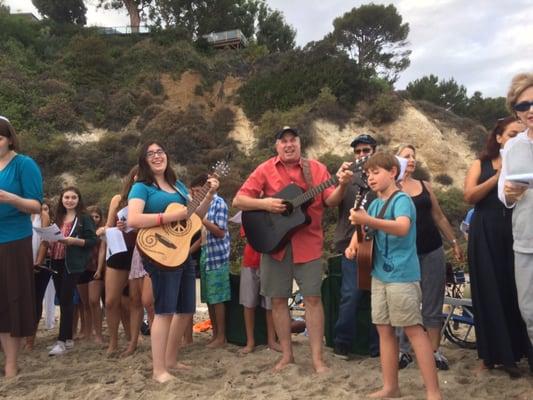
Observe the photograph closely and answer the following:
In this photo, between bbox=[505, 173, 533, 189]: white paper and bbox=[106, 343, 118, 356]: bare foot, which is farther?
bbox=[106, 343, 118, 356]: bare foot

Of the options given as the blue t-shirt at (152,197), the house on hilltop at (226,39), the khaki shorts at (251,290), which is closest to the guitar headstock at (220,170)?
the blue t-shirt at (152,197)

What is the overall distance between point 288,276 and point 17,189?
92.7 inches

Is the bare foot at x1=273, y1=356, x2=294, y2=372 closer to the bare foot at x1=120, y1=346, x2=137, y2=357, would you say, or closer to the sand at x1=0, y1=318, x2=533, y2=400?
the sand at x1=0, y1=318, x2=533, y2=400

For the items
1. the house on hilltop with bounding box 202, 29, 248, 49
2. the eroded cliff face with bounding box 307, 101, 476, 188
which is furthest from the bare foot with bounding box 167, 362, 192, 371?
the house on hilltop with bounding box 202, 29, 248, 49

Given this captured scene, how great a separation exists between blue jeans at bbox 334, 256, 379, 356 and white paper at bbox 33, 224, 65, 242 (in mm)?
2767

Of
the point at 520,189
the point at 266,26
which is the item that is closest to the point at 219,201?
the point at 520,189

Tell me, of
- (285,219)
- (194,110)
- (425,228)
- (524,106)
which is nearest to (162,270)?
(285,219)

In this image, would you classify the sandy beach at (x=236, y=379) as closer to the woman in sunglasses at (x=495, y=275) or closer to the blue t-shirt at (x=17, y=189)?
the woman in sunglasses at (x=495, y=275)

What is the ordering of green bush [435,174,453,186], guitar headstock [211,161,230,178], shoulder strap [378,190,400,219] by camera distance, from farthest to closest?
1. green bush [435,174,453,186]
2. guitar headstock [211,161,230,178]
3. shoulder strap [378,190,400,219]

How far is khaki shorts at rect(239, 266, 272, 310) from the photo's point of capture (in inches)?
200

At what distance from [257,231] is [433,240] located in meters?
1.47

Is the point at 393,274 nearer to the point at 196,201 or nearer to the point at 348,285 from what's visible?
the point at 348,285

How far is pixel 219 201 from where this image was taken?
5488mm

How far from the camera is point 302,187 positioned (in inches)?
167
